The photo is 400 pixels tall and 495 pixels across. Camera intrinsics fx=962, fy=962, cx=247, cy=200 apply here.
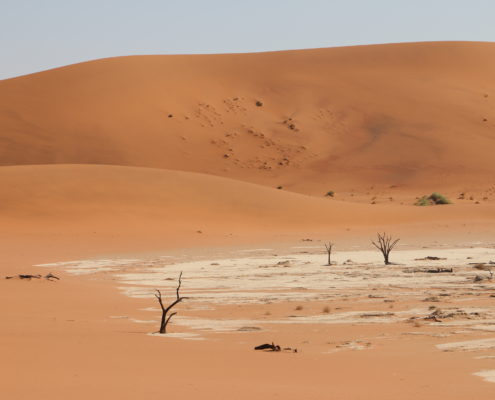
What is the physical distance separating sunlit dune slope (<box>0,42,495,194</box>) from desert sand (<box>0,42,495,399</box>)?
0.21m

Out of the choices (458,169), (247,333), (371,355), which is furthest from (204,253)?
(458,169)

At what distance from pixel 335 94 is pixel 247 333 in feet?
219

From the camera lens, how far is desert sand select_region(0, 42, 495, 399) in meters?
9.54

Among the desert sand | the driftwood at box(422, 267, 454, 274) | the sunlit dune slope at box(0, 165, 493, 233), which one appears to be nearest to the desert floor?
the desert sand

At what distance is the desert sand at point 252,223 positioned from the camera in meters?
9.54

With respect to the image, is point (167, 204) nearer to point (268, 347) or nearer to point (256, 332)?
point (256, 332)

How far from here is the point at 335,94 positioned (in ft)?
256

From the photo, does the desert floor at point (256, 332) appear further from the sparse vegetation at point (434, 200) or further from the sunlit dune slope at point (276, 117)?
the sunlit dune slope at point (276, 117)

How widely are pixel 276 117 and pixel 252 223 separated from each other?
33848 millimetres

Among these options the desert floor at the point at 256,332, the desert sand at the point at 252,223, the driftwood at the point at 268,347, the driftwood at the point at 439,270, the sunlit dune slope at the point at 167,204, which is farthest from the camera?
the sunlit dune slope at the point at 167,204

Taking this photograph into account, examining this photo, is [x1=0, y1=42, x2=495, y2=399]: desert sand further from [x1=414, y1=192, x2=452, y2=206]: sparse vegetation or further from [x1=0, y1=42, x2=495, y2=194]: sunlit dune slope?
[x1=414, y1=192, x2=452, y2=206]: sparse vegetation

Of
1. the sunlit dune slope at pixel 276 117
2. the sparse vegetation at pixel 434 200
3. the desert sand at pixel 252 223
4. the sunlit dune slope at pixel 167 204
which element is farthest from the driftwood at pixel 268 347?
the sunlit dune slope at pixel 276 117

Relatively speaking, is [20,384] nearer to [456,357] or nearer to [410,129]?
[456,357]

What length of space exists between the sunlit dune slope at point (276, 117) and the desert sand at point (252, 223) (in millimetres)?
211
